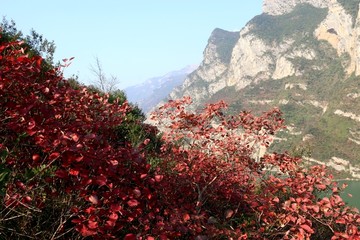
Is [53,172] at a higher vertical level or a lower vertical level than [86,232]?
higher

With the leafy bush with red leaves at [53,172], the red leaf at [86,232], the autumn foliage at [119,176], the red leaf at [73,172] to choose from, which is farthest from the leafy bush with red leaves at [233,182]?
the red leaf at [73,172]

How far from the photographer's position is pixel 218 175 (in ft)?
25.0

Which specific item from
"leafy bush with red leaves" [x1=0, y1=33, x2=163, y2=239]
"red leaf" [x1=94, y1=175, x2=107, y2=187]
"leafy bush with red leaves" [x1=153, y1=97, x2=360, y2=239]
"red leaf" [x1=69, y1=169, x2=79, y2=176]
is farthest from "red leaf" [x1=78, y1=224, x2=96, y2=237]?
"leafy bush with red leaves" [x1=153, y1=97, x2=360, y2=239]

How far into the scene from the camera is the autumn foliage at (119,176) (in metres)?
4.09

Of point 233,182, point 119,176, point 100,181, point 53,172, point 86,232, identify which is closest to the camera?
point 86,232

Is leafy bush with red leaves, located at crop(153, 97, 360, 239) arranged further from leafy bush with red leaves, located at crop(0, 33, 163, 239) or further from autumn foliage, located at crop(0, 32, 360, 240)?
leafy bush with red leaves, located at crop(0, 33, 163, 239)

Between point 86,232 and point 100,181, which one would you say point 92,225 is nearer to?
point 86,232

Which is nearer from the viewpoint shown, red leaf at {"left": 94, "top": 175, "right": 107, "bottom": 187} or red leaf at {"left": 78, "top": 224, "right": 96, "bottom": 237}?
red leaf at {"left": 78, "top": 224, "right": 96, "bottom": 237}

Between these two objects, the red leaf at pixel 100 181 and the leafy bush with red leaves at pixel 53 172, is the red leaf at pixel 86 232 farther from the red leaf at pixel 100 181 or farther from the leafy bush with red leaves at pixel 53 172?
the red leaf at pixel 100 181

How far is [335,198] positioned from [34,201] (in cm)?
485

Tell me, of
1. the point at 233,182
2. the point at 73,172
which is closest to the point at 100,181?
the point at 73,172

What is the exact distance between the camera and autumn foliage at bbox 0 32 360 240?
4.09 metres

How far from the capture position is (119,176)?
17.1ft

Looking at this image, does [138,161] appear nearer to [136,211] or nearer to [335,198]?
[136,211]
